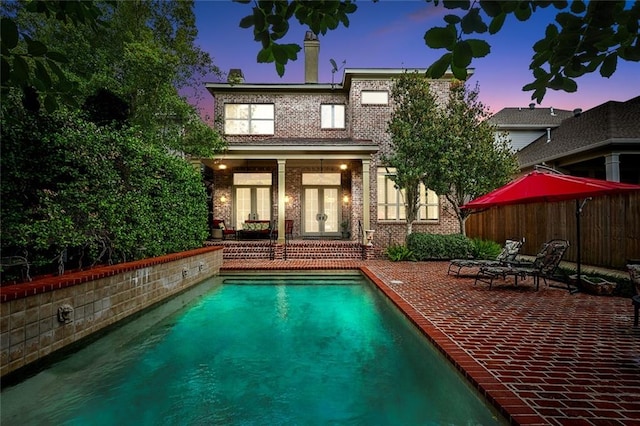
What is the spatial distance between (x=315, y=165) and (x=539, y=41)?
15.0m

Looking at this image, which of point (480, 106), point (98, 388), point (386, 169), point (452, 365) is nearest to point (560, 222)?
point (480, 106)

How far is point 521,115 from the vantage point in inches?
871

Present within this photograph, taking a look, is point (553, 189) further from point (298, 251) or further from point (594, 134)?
point (594, 134)

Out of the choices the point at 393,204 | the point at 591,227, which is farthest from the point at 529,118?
the point at 591,227

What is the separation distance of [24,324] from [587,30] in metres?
5.32

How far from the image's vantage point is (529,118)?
2178cm

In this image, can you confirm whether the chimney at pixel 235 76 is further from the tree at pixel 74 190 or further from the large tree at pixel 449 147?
the tree at pixel 74 190

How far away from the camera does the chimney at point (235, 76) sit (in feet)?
53.2

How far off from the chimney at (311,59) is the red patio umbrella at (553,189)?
41.7 ft

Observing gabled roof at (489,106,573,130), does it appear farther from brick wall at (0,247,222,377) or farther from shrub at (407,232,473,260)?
brick wall at (0,247,222,377)

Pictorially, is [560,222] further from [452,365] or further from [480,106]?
[452,365]

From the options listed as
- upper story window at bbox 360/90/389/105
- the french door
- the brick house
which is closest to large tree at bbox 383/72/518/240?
the brick house

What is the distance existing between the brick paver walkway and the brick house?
25.8 ft

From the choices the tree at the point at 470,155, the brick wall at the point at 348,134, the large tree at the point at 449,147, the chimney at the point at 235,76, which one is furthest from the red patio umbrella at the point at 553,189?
the chimney at the point at 235,76
